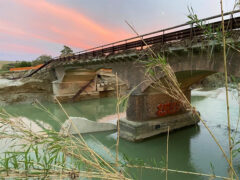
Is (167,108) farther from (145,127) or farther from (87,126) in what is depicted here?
(87,126)

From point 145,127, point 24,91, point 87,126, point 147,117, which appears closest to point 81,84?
point 24,91

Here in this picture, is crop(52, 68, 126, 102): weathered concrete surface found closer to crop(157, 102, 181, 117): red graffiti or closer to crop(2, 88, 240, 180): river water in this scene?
crop(157, 102, 181, 117): red graffiti

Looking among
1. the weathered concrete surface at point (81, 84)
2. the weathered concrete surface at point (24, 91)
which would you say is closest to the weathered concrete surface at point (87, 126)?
the weathered concrete surface at point (81, 84)

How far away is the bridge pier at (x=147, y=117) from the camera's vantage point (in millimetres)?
10198

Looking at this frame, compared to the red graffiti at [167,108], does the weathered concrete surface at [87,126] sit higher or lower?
lower

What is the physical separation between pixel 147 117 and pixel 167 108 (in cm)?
208

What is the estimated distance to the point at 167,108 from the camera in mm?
11844

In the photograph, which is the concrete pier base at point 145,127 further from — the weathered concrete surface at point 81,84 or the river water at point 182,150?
the weathered concrete surface at point 81,84

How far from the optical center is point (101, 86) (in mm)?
28594

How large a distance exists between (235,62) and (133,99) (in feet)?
19.5

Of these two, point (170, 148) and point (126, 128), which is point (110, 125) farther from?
point (170, 148)

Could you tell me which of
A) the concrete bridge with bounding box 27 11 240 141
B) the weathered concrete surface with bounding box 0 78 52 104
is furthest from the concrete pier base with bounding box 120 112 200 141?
the weathered concrete surface with bounding box 0 78 52 104

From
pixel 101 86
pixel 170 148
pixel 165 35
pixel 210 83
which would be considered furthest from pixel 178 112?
pixel 210 83

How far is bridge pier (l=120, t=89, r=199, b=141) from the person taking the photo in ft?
33.5
